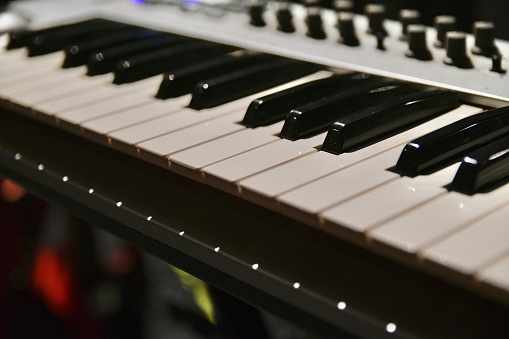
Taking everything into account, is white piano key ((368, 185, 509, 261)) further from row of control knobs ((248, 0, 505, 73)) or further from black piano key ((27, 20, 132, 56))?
black piano key ((27, 20, 132, 56))

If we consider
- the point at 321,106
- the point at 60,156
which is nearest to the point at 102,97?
the point at 60,156

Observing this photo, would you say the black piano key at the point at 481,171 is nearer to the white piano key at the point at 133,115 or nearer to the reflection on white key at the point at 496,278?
the reflection on white key at the point at 496,278

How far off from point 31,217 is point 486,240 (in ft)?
4.99

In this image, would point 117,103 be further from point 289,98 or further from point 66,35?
point 66,35

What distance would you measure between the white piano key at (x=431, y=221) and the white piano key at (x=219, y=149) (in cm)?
26

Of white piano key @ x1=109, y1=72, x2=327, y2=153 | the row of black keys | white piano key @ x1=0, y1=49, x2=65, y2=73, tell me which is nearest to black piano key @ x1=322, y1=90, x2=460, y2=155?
the row of black keys

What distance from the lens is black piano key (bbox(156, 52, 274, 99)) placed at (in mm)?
1137

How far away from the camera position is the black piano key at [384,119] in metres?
0.86

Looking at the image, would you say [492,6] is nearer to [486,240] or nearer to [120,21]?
[486,240]

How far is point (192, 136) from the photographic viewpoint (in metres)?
0.94

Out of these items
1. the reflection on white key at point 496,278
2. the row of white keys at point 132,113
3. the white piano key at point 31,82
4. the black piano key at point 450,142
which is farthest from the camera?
the white piano key at point 31,82

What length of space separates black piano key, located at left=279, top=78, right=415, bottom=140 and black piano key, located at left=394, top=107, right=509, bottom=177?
0.54 feet

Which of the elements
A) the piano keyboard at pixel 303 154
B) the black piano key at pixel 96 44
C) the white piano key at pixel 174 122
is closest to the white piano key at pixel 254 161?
the piano keyboard at pixel 303 154

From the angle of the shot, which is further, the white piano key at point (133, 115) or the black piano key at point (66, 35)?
the black piano key at point (66, 35)
